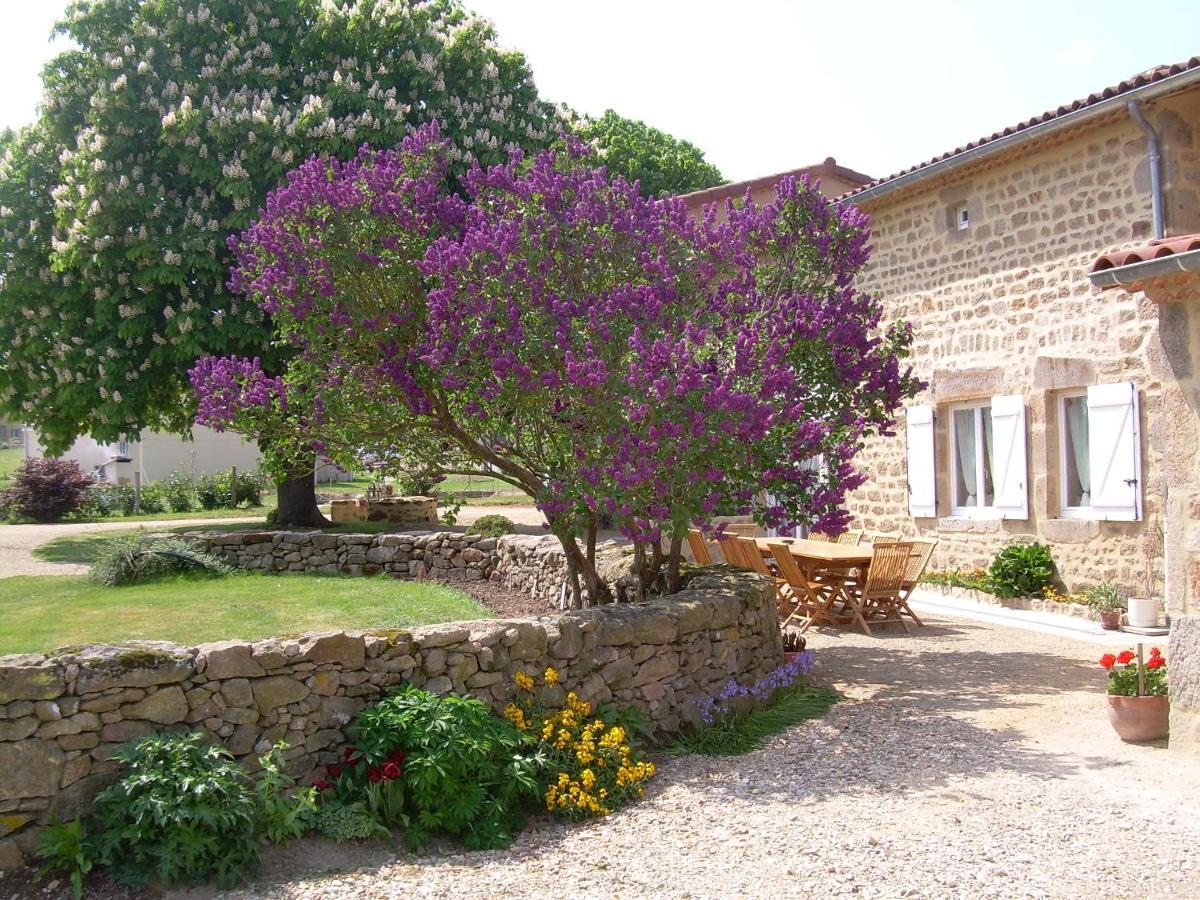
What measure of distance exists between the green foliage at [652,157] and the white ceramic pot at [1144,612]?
648 inches

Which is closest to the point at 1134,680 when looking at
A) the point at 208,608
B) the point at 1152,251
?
the point at 1152,251

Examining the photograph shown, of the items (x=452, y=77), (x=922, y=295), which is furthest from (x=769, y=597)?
(x=452, y=77)

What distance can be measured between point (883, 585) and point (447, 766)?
5.56 metres

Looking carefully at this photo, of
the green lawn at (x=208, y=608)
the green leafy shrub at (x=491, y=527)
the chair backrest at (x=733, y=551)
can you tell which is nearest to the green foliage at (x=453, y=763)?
the green lawn at (x=208, y=608)

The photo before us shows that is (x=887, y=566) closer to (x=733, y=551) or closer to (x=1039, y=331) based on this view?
(x=733, y=551)

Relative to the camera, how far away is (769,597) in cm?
745

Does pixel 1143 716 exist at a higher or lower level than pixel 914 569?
lower

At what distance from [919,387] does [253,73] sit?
10415 mm

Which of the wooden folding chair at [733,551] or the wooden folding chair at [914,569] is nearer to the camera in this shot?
the wooden folding chair at [914,569]

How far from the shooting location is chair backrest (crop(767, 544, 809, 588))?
9328mm

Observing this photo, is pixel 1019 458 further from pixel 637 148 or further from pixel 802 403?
pixel 637 148

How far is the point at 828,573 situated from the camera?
984 centimetres

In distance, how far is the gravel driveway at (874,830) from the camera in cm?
414

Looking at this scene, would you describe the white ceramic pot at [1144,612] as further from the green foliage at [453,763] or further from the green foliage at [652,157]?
the green foliage at [652,157]
